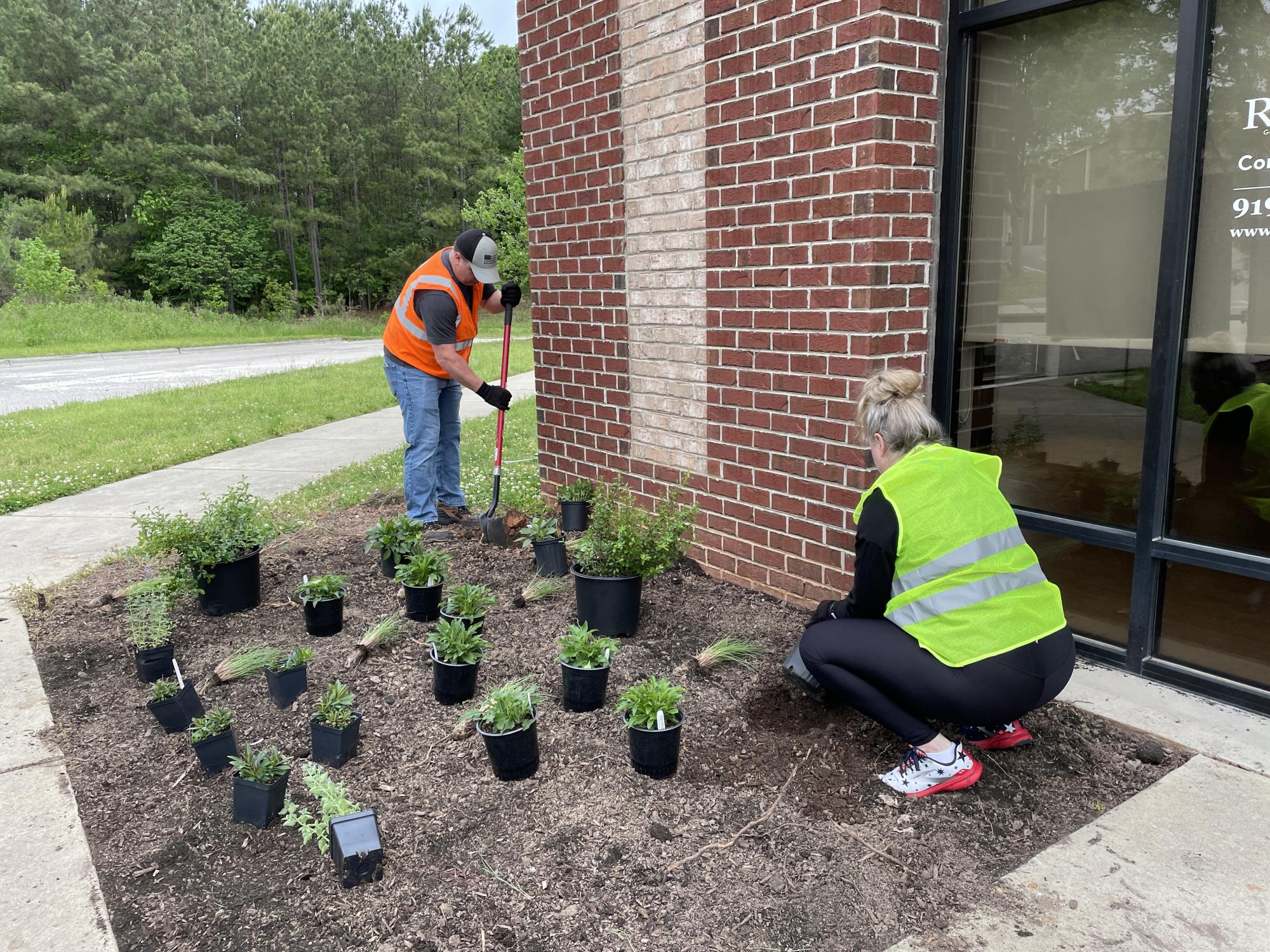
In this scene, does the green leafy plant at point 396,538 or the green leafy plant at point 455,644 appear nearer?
the green leafy plant at point 455,644

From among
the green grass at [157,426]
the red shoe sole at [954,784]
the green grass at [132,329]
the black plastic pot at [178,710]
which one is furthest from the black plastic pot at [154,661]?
the green grass at [132,329]

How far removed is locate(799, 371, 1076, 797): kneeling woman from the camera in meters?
2.68

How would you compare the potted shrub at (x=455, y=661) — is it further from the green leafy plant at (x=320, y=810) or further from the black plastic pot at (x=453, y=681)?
the green leafy plant at (x=320, y=810)

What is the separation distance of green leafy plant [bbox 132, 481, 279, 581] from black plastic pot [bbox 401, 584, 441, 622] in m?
0.97

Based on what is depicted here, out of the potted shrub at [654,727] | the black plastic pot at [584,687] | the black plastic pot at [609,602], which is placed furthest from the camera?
the black plastic pot at [609,602]

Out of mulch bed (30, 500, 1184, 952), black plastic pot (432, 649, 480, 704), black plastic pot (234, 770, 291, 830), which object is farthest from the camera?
black plastic pot (432, 649, 480, 704)

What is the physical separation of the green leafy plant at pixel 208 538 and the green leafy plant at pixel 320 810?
1.97 meters

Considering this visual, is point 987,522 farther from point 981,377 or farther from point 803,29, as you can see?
point 803,29

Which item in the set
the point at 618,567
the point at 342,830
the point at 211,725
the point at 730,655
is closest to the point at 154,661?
the point at 211,725

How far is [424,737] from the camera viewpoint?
333 centimetres

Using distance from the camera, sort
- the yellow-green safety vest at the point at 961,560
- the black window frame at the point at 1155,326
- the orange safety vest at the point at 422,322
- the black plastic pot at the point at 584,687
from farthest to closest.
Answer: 1. the orange safety vest at the point at 422,322
2. the black plastic pot at the point at 584,687
3. the black window frame at the point at 1155,326
4. the yellow-green safety vest at the point at 961,560

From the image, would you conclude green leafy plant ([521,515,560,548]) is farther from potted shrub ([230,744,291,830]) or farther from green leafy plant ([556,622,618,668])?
potted shrub ([230,744,291,830])

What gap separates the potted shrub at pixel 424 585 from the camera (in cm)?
426

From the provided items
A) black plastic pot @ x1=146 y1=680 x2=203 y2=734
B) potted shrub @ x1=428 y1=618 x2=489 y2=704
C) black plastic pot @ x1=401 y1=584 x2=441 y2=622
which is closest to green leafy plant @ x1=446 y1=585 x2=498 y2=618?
potted shrub @ x1=428 y1=618 x2=489 y2=704
